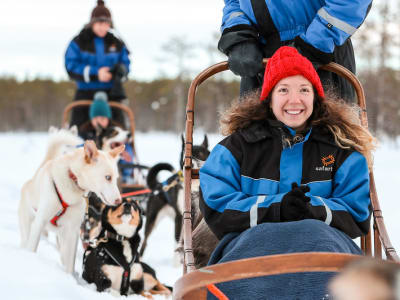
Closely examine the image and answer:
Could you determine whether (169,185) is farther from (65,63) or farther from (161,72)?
Result: (161,72)

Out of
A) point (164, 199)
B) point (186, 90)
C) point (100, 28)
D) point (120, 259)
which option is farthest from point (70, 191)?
point (186, 90)

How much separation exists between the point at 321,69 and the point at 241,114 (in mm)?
559

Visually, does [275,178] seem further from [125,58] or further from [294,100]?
[125,58]

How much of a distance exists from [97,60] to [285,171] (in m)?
3.65

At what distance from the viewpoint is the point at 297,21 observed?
249cm

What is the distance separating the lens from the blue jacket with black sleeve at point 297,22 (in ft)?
7.64

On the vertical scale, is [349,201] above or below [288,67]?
below

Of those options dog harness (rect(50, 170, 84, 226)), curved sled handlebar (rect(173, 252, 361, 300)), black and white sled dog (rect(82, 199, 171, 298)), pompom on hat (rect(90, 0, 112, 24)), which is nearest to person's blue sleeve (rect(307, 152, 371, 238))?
curved sled handlebar (rect(173, 252, 361, 300))

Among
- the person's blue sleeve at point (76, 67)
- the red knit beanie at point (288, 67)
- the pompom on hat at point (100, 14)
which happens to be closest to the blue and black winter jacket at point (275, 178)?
the red knit beanie at point (288, 67)

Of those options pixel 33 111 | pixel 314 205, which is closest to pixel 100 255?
pixel 314 205

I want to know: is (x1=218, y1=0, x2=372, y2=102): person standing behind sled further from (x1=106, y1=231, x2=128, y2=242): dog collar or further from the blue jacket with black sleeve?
(x1=106, y1=231, x2=128, y2=242): dog collar

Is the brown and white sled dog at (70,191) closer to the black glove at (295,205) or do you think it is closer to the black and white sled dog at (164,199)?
the black and white sled dog at (164,199)

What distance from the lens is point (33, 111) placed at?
53.5m

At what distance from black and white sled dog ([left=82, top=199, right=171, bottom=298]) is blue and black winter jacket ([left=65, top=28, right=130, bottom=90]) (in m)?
2.35
